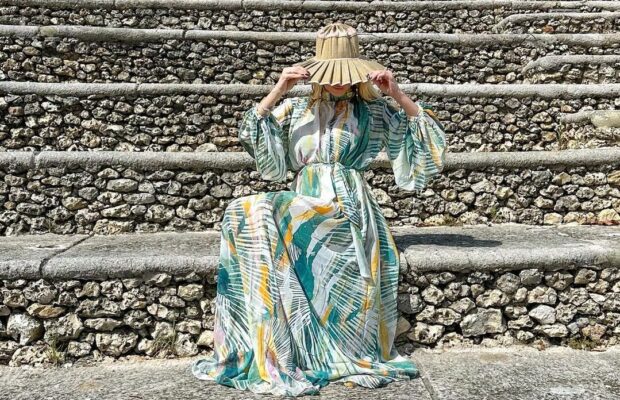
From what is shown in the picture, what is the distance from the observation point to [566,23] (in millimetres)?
7871

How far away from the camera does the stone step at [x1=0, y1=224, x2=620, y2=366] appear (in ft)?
10.3

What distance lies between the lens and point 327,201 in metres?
3.00

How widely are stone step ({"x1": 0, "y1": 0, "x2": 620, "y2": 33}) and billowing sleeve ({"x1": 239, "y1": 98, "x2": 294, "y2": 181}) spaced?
553 cm

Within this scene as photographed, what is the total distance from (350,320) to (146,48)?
4984 mm

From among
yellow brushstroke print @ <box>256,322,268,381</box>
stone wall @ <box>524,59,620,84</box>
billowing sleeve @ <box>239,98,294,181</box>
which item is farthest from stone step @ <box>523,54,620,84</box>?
yellow brushstroke print @ <box>256,322,268,381</box>

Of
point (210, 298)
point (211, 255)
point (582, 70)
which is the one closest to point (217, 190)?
point (211, 255)

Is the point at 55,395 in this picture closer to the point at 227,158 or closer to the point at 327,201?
the point at 327,201

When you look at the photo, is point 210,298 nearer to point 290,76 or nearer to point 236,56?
point 290,76

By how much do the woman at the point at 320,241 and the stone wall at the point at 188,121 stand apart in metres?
2.50

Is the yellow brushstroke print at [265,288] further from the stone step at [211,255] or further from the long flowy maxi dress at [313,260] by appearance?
the stone step at [211,255]

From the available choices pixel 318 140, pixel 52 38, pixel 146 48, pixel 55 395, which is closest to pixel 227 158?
pixel 318 140

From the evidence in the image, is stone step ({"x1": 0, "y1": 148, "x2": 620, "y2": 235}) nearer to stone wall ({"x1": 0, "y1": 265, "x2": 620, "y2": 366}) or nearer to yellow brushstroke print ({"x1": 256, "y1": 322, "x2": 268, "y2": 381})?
stone wall ({"x1": 0, "y1": 265, "x2": 620, "y2": 366})

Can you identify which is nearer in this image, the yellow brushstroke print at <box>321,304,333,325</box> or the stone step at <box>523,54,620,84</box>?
the yellow brushstroke print at <box>321,304,333,325</box>

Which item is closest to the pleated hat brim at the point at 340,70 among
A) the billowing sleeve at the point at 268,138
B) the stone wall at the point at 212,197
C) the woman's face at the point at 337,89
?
the woman's face at the point at 337,89
